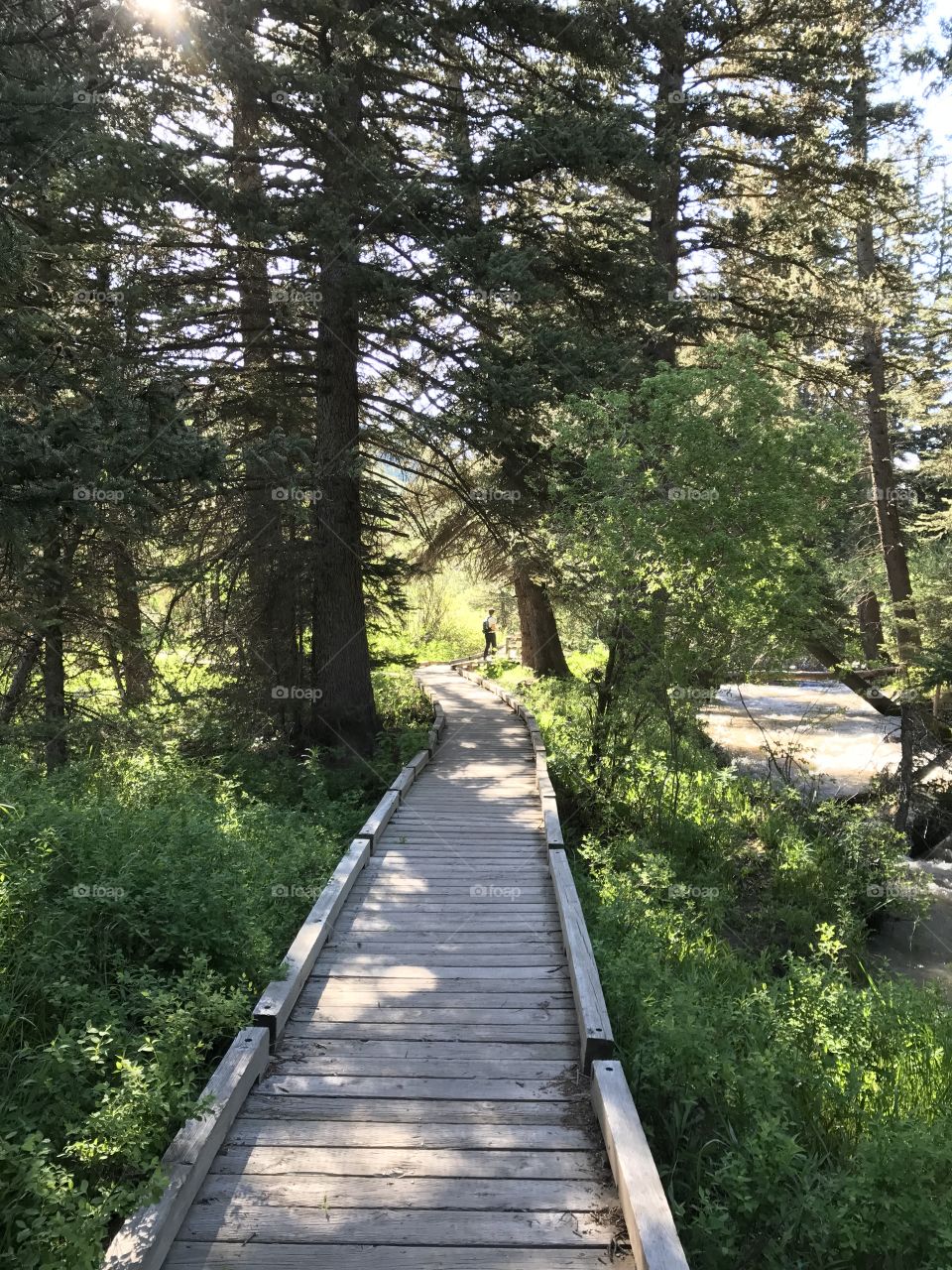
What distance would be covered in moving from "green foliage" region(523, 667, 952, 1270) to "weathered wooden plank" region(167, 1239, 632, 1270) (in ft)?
1.85

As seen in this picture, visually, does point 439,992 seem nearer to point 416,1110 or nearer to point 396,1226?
point 416,1110

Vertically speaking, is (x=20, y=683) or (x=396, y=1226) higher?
(x=20, y=683)

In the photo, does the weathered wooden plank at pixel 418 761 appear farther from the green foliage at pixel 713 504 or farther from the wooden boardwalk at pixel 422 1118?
the wooden boardwalk at pixel 422 1118

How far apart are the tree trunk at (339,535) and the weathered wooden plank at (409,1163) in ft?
27.8

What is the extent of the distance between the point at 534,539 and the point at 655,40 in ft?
29.1

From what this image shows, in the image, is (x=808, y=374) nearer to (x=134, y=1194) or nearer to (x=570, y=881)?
(x=570, y=881)

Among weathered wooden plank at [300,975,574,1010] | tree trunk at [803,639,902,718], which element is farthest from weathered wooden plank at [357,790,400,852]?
tree trunk at [803,639,902,718]

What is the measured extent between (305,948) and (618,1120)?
2.53 meters

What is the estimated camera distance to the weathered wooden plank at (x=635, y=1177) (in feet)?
9.38

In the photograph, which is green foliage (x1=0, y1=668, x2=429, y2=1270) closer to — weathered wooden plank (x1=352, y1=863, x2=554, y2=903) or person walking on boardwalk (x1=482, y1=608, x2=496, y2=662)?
weathered wooden plank (x1=352, y1=863, x2=554, y2=903)

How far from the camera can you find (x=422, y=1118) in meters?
3.88

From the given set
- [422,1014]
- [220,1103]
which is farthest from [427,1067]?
[220,1103]

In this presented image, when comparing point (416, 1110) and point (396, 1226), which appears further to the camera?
point (416, 1110)

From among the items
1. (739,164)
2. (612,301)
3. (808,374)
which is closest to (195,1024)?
(612,301)
